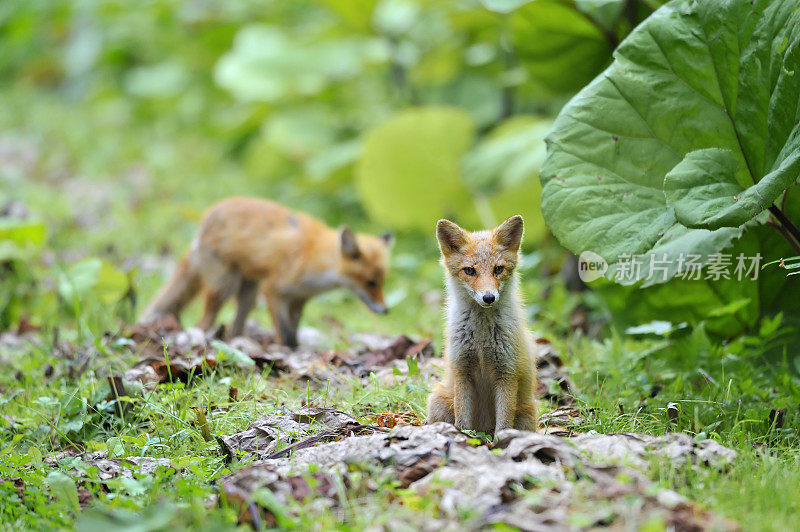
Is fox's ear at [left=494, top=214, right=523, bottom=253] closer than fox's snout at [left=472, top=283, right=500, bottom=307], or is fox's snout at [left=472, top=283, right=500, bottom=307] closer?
fox's snout at [left=472, top=283, right=500, bottom=307]

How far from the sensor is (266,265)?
650 cm

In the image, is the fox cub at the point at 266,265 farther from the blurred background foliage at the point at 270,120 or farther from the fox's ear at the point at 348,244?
the blurred background foliage at the point at 270,120

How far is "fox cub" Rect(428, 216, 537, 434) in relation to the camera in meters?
3.46

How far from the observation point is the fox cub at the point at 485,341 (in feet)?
11.4

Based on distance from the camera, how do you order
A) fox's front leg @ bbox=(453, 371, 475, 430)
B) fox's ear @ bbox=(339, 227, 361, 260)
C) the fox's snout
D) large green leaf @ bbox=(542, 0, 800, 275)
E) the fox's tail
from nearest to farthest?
the fox's snout < fox's front leg @ bbox=(453, 371, 475, 430) < large green leaf @ bbox=(542, 0, 800, 275) < fox's ear @ bbox=(339, 227, 361, 260) < the fox's tail

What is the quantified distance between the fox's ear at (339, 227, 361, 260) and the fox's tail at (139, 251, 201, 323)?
1.19 m

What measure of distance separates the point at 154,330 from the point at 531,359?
2798 mm

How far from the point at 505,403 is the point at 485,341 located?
277 mm

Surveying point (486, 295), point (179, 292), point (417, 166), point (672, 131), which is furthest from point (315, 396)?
point (417, 166)

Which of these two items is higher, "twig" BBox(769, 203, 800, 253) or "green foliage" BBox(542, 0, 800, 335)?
"green foliage" BBox(542, 0, 800, 335)

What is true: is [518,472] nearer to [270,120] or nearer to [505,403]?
[505,403]

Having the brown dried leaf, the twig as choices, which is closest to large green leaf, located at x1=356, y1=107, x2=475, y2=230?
the twig

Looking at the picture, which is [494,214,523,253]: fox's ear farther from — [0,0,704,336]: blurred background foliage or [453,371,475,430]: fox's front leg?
[0,0,704,336]: blurred background foliage

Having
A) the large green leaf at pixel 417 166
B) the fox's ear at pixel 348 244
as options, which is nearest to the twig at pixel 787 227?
the fox's ear at pixel 348 244
